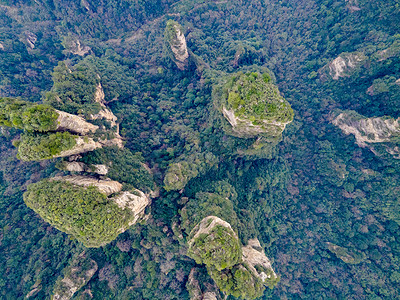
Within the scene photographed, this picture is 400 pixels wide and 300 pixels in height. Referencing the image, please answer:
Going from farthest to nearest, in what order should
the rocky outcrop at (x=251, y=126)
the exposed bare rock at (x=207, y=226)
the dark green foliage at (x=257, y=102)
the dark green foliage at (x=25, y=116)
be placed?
the rocky outcrop at (x=251, y=126) → the dark green foliage at (x=257, y=102) → the exposed bare rock at (x=207, y=226) → the dark green foliage at (x=25, y=116)

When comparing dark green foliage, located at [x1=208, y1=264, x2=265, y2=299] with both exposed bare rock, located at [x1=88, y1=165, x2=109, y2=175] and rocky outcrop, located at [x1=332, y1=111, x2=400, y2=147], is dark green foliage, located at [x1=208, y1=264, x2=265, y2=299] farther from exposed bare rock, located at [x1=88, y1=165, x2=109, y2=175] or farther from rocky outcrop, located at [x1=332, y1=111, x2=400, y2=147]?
rocky outcrop, located at [x1=332, y1=111, x2=400, y2=147]

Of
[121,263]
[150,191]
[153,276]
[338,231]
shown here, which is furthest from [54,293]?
[338,231]

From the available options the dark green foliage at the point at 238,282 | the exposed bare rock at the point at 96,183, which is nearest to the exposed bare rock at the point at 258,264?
the dark green foliage at the point at 238,282

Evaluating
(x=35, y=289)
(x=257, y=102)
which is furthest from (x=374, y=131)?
(x=35, y=289)

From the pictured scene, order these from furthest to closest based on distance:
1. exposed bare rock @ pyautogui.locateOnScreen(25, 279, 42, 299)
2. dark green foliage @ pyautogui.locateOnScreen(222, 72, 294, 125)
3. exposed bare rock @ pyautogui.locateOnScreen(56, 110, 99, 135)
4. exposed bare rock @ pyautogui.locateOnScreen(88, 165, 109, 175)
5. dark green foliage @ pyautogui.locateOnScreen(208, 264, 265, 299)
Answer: exposed bare rock @ pyautogui.locateOnScreen(25, 279, 42, 299) → exposed bare rock @ pyautogui.locateOnScreen(88, 165, 109, 175) → dark green foliage @ pyautogui.locateOnScreen(222, 72, 294, 125) → exposed bare rock @ pyautogui.locateOnScreen(56, 110, 99, 135) → dark green foliage @ pyautogui.locateOnScreen(208, 264, 265, 299)

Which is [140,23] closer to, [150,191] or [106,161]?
[106,161]

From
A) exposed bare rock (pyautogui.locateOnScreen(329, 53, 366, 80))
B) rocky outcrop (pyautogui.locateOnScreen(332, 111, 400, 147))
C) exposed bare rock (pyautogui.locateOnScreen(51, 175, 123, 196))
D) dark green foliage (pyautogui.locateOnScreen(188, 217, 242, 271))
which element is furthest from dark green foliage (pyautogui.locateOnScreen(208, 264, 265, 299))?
exposed bare rock (pyautogui.locateOnScreen(329, 53, 366, 80))

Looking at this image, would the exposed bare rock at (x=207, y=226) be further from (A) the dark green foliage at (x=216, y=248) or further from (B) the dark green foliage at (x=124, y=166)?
(B) the dark green foliage at (x=124, y=166)
